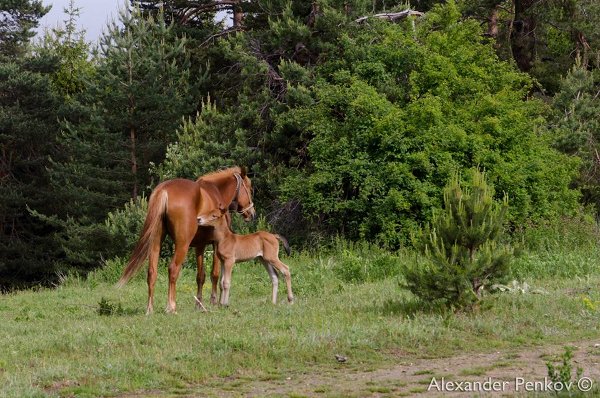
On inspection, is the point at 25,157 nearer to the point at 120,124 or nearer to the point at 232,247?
the point at 120,124

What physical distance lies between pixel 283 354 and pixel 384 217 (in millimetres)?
13376

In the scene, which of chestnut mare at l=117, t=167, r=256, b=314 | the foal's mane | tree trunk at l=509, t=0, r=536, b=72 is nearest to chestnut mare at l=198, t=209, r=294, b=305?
chestnut mare at l=117, t=167, r=256, b=314

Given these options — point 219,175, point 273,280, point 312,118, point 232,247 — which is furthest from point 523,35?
point 232,247

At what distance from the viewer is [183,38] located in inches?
1342

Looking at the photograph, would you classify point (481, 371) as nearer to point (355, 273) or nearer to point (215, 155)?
point (355, 273)

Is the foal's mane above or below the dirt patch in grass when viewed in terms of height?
above

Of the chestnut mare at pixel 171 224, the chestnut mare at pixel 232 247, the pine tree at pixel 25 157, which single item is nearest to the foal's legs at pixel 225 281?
the chestnut mare at pixel 232 247

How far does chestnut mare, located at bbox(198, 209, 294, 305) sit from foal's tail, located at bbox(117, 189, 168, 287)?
690 millimetres

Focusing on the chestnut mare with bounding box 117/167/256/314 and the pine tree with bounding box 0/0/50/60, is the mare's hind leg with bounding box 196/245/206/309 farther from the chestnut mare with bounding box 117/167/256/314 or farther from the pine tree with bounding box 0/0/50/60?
the pine tree with bounding box 0/0/50/60

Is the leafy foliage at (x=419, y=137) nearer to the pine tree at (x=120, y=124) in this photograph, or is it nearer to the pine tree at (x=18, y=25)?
the pine tree at (x=120, y=124)

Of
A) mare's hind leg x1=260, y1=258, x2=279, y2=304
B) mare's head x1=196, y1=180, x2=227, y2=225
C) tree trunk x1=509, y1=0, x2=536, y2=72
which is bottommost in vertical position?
mare's hind leg x1=260, y1=258, x2=279, y2=304

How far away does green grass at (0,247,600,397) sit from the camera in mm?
8562

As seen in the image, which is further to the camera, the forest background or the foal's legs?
the forest background

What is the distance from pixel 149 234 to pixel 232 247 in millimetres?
1429
